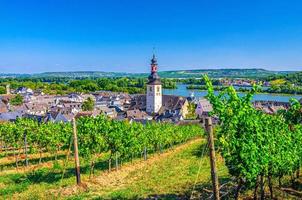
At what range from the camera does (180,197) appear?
17.7m

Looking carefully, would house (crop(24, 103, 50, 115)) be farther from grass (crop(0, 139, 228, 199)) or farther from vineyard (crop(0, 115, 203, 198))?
grass (crop(0, 139, 228, 199))

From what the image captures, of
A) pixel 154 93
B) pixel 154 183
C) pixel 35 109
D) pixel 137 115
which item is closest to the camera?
pixel 154 183

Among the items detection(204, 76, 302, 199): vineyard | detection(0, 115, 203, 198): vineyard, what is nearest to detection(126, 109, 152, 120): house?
detection(0, 115, 203, 198): vineyard

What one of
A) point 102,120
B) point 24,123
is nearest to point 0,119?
point 24,123

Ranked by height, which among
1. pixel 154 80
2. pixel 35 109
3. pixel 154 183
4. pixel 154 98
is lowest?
pixel 35 109

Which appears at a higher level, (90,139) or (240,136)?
(240,136)

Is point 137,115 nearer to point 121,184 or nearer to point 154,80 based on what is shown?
point 154,80

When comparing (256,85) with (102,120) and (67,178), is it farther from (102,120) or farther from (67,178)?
(102,120)

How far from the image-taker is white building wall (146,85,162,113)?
331 ft

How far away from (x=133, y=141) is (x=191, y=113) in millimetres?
77597

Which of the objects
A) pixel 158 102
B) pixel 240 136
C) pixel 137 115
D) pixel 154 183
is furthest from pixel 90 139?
pixel 158 102

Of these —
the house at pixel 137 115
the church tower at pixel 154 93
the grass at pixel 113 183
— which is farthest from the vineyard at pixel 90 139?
the church tower at pixel 154 93

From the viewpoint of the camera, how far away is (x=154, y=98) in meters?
101

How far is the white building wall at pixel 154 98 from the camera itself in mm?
100825
